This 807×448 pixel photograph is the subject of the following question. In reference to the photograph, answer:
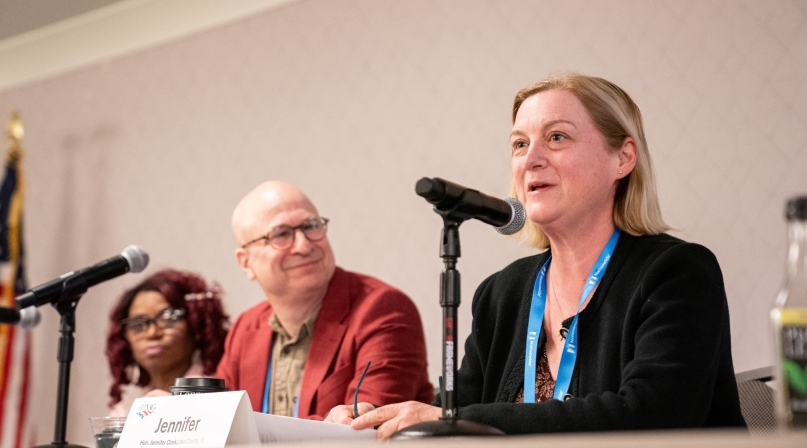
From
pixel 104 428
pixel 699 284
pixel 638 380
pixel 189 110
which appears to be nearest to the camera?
pixel 638 380

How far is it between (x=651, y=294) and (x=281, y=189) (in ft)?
5.52

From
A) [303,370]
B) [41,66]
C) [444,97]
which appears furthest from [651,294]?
[41,66]

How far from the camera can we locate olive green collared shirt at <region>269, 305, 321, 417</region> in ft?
8.92

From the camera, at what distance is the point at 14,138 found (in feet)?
14.8

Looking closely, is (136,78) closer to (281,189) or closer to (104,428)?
(281,189)

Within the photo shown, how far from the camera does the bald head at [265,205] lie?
297cm

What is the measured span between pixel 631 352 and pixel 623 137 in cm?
56

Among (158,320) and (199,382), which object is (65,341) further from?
(158,320)

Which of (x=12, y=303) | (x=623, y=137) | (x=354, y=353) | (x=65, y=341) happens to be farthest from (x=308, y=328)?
(x=12, y=303)

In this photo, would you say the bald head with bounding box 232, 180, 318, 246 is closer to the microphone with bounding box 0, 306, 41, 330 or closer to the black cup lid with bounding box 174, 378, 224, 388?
the microphone with bounding box 0, 306, 41, 330

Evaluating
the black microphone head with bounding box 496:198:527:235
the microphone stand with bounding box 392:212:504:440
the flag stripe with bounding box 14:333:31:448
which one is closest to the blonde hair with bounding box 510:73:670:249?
the black microphone head with bounding box 496:198:527:235

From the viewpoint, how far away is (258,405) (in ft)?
9.11

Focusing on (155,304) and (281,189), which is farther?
(155,304)

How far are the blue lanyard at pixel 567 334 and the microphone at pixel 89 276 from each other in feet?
3.64
